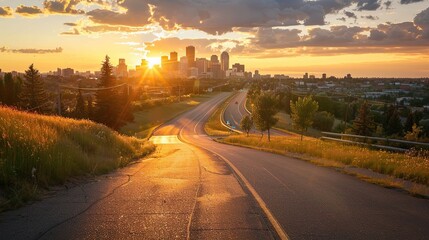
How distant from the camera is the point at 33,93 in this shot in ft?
190

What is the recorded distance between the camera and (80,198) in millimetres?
8633

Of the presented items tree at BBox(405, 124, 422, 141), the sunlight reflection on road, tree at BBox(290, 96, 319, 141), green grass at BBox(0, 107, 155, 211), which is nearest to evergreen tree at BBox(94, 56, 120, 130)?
the sunlight reflection on road

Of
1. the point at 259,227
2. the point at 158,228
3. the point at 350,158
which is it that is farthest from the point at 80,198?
the point at 350,158

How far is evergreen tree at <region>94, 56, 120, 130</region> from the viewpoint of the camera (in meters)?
65.3

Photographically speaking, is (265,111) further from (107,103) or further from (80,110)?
(80,110)

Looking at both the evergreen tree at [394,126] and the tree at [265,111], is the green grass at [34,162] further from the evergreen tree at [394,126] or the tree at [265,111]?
the evergreen tree at [394,126]

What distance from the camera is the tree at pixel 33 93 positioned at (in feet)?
187

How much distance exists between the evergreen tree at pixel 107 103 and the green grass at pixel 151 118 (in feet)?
21.8

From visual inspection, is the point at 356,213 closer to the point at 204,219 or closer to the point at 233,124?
the point at 204,219

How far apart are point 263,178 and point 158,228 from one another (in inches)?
243

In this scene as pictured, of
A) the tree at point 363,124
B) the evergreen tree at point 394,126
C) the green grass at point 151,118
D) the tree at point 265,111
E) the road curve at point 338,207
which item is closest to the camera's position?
the road curve at point 338,207

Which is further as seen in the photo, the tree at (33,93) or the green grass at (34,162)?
the tree at (33,93)

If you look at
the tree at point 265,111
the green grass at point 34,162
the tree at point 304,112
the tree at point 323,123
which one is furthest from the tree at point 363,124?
the green grass at point 34,162

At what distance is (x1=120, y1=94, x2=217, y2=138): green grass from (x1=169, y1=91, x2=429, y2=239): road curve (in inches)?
2452
